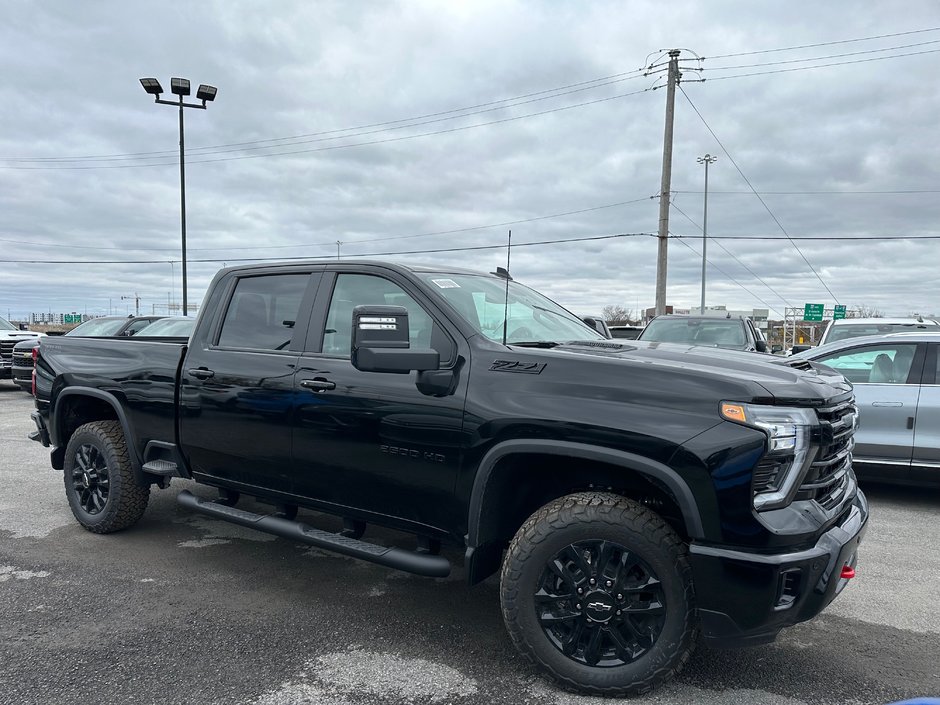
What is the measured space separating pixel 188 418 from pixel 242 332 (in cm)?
65

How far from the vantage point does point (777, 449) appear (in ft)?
8.69

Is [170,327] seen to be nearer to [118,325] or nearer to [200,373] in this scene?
[118,325]

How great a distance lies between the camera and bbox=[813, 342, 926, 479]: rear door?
243 inches

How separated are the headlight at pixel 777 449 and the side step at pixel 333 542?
149 centimetres

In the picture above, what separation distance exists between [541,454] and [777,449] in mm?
970

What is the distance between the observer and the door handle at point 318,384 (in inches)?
144

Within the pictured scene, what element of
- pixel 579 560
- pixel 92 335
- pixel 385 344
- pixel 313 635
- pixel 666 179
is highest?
pixel 666 179

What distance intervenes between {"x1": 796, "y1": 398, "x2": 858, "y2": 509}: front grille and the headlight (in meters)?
0.09

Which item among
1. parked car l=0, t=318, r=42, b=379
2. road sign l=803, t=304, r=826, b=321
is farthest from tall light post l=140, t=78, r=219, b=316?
road sign l=803, t=304, r=826, b=321

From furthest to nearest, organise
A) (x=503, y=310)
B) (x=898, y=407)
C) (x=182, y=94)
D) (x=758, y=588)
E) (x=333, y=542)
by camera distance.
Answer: (x=182, y=94) < (x=898, y=407) < (x=503, y=310) < (x=333, y=542) < (x=758, y=588)

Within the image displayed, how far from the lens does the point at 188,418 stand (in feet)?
14.3

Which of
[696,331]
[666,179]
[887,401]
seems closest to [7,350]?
[696,331]

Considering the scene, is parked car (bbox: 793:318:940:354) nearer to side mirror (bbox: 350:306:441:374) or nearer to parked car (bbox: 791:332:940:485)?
parked car (bbox: 791:332:940:485)

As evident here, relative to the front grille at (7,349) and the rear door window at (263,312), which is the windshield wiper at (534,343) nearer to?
the rear door window at (263,312)
